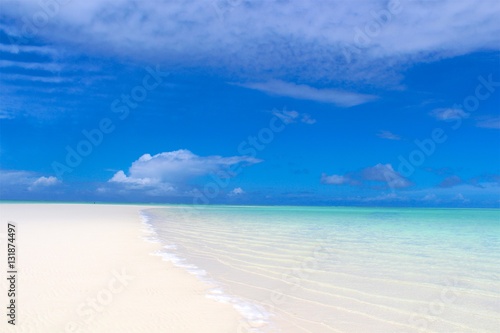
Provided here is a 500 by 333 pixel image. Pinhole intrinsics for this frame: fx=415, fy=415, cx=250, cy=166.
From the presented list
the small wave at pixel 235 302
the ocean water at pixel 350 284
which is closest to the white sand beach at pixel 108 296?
the small wave at pixel 235 302

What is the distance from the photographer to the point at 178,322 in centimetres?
639

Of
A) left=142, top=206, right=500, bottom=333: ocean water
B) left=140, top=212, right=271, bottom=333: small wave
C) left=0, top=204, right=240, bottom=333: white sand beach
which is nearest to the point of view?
left=0, top=204, right=240, bottom=333: white sand beach

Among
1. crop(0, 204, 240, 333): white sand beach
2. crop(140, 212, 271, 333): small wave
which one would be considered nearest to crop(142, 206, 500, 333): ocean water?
crop(140, 212, 271, 333): small wave

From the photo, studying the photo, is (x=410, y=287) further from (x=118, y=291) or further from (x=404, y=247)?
(x=404, y=247)

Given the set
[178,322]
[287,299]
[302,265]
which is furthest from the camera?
[302,265]

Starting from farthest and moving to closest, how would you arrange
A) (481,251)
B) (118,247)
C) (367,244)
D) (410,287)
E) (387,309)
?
1. (367,244)
2. (481,251)
3. (118,247)
4. (410,287)
5. (387,309)

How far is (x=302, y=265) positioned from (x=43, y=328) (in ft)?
Result: 24.2

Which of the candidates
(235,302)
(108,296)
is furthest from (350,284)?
(108,296)

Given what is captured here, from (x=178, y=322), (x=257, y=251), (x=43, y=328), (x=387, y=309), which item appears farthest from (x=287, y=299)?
(x=257, y=251)

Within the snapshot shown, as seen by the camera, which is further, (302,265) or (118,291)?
Result: (302,265)

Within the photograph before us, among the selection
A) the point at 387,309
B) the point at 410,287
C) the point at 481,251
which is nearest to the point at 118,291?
the point at 387,309

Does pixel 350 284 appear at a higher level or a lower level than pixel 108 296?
lower

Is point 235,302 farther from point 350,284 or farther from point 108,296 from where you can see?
point 350,284

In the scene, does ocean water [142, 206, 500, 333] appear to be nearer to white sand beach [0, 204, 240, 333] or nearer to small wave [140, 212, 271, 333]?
small wave [140, 212, 271, 333]
